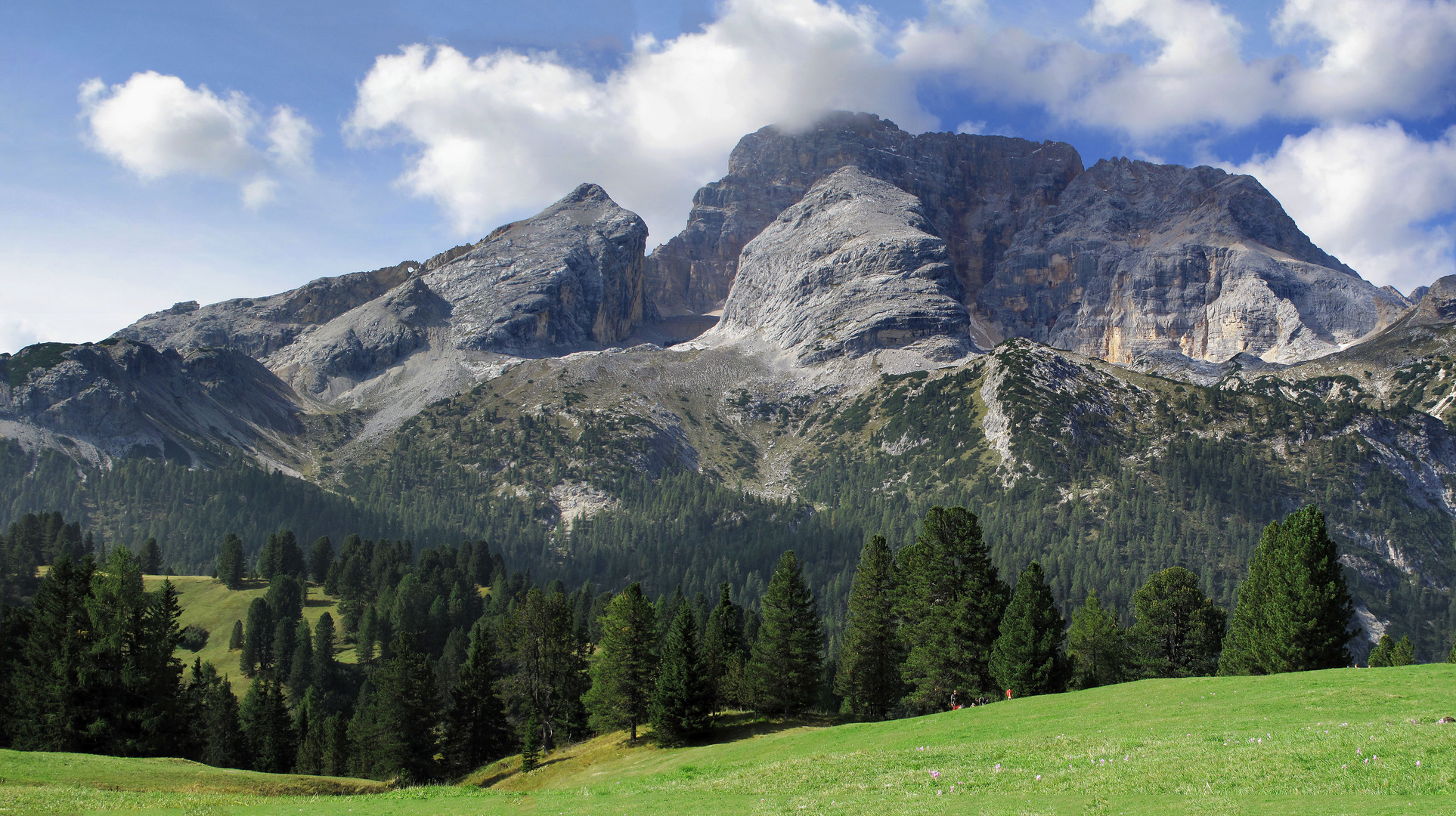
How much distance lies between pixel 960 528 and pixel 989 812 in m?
39.6

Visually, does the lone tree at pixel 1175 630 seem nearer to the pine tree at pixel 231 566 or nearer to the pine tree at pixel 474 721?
the pine tree at pixel 474 721

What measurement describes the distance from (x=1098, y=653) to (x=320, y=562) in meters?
128

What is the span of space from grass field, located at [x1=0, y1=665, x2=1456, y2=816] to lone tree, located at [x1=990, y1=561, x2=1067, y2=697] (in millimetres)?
8331

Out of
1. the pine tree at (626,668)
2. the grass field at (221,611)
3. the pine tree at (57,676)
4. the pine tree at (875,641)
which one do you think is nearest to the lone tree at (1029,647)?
the pine tree at (875,641)

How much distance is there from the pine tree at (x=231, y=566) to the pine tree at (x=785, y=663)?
351 ft

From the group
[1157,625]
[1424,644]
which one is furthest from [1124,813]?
[1424,644]

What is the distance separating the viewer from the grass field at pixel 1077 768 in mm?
21766

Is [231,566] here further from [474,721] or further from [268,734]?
[474,721]

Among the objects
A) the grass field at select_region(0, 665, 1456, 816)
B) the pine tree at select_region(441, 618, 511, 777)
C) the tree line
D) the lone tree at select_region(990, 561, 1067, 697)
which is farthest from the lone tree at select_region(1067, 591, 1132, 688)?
the pine tree at select_region(441, 618, 511, 777)

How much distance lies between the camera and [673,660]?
58.9 meters

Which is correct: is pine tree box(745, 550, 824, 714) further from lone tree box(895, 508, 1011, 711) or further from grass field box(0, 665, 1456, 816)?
grass field box(0, 665, 1456, 816)

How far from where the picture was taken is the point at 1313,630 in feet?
171

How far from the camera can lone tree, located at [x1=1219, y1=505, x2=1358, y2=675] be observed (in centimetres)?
5184

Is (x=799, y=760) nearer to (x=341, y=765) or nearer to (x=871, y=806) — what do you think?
(x=871, y=806)
